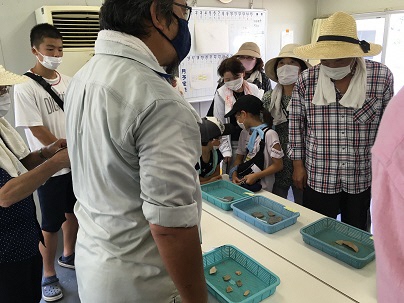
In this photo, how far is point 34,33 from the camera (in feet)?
6.56

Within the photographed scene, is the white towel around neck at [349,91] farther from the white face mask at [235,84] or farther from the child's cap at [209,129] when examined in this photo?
the white face mask at [235,84]

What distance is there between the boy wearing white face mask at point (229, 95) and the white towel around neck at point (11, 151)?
1329 millimetres

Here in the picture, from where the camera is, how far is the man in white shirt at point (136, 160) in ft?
2.29

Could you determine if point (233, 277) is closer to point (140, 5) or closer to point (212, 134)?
point (212, 134)

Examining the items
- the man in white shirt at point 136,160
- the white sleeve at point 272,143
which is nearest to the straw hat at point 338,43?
the white sleeve at point 272,143

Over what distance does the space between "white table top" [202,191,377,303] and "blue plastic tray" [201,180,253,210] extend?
0.05 metres

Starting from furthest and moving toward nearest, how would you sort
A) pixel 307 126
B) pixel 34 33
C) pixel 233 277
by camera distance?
pixel 34 33 < pixel 307 126 < pixel 233 277

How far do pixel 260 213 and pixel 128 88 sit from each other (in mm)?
1047

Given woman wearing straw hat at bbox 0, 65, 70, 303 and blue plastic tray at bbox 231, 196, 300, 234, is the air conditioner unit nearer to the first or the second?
woman wearing straw hat at bbox 0, 65, 70, 303


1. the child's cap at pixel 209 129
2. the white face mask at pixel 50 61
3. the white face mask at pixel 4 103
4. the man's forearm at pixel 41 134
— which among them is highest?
the white face mask at pixel 50 61

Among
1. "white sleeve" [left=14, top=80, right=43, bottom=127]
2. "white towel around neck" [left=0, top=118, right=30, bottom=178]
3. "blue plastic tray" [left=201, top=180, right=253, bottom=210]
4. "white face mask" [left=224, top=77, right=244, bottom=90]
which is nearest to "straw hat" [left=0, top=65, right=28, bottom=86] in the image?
"white towel around neck" [left=0, top=118, right=30, bottom=178]

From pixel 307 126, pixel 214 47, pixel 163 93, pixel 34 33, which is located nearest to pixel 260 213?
pixel 307 126

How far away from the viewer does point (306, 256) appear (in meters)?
1.23

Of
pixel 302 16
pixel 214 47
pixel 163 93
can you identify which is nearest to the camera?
pixel 163 93
